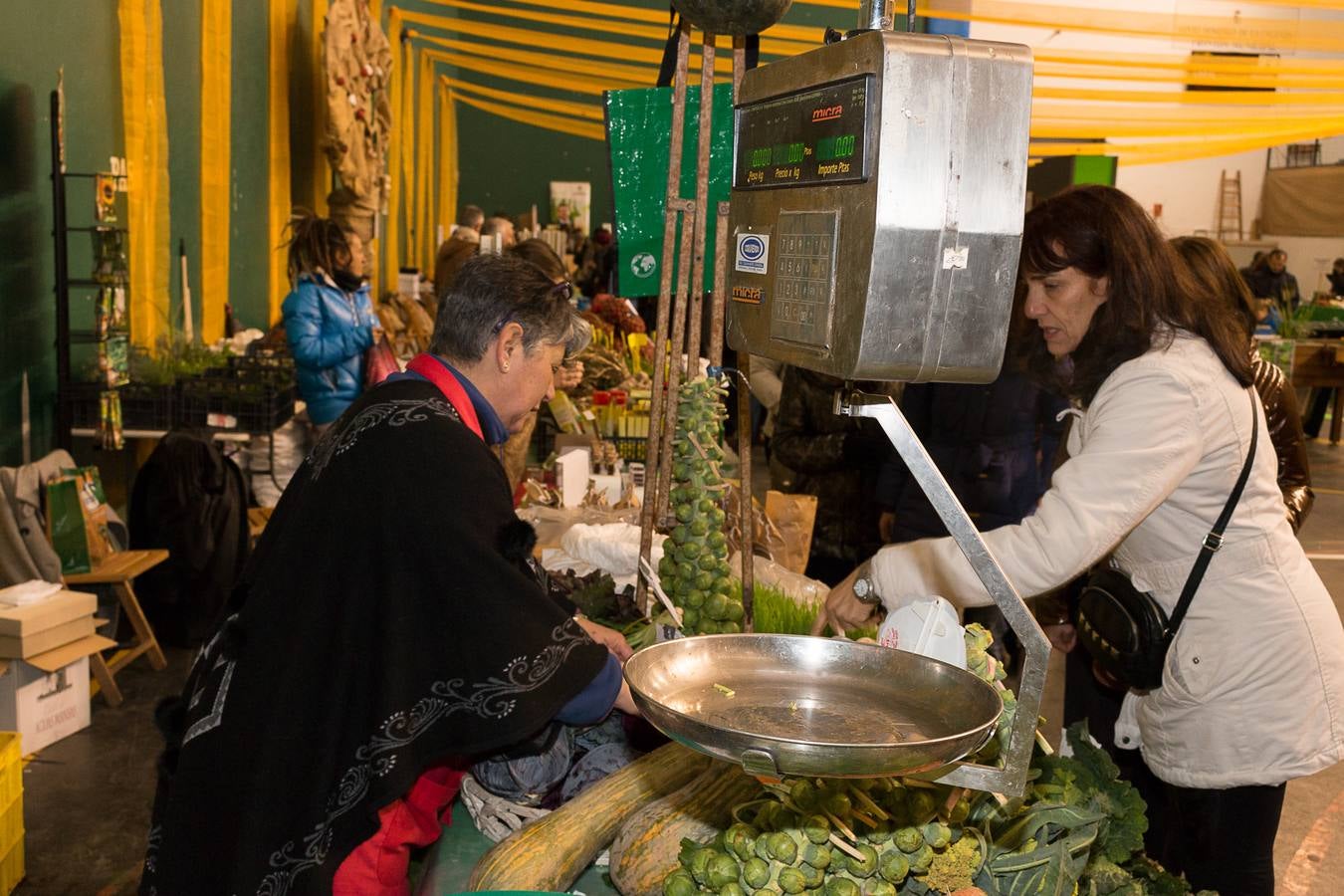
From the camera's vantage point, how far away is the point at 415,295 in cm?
1015

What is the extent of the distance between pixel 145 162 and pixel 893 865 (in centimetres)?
561

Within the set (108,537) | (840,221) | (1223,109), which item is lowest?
(108,537)

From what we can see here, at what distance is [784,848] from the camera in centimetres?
136

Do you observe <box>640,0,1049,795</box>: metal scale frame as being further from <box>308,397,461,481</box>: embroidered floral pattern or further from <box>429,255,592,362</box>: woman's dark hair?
<box>429,255,592,362</box>: woman's dark hair

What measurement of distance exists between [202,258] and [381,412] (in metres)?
5.61

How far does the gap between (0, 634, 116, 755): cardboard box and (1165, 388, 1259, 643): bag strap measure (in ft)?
11.4

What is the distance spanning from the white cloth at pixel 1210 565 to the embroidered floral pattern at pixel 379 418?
0.73 metres

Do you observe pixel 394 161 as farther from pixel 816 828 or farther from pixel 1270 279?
pixel 816 828

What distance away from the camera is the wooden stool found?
4.55 m

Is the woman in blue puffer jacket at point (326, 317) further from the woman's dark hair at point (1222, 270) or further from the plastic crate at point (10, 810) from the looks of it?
the woman's dark hair at point (1222, 270)

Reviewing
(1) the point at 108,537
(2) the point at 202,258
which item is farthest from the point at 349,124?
(1) the point at 108,537

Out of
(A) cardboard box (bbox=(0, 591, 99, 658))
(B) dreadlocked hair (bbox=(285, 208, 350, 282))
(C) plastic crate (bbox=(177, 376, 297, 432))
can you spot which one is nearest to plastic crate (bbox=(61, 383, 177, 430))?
(C) plastic crate (bbox=(177, 376, 297, 432))

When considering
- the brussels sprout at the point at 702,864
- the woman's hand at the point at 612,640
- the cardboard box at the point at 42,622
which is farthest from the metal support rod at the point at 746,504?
the cardboard box at the point at 42,622

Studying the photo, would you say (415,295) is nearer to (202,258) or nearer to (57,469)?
(202,258)
